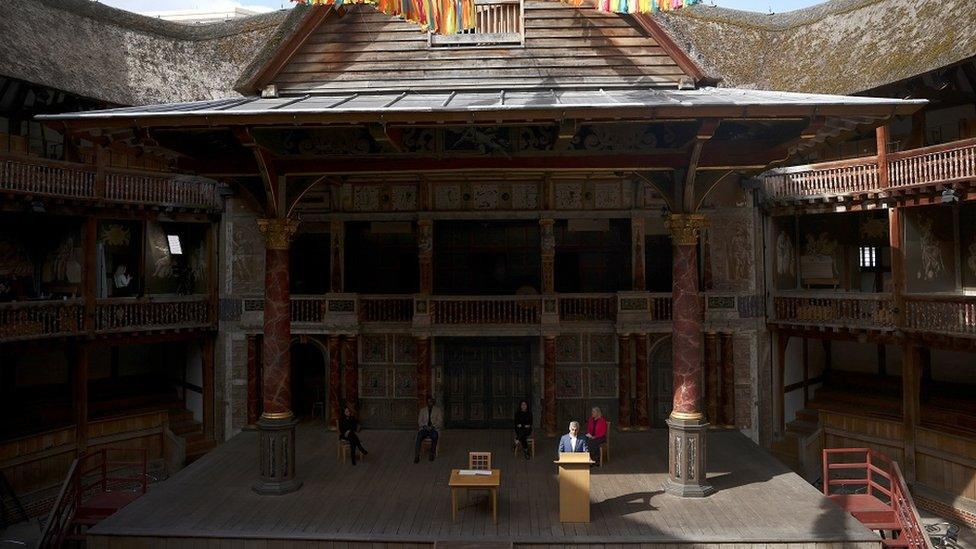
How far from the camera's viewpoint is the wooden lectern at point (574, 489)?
11336mm

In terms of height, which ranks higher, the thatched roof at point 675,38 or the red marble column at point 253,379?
the thatched roof at point 675,38

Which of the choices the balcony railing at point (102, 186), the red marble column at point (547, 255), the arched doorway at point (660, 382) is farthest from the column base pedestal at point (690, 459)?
the balcony railing at point (102, 186)

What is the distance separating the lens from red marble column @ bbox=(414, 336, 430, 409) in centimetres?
1877

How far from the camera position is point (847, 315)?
1794 centimetres

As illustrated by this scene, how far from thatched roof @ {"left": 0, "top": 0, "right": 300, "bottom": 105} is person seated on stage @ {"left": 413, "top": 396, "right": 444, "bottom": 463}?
39.5 ft

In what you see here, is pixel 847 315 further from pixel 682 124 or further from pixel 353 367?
pixel 353 367

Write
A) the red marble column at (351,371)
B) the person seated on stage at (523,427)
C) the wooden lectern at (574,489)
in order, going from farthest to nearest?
the red marble column at (351,371), the person seated on stage at (523,427), the wooden lectern at (574,489)

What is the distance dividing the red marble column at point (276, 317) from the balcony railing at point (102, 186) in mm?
8098

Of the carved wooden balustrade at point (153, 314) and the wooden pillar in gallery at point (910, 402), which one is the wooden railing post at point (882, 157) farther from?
the carved wooden balustrade at point (153, 314)

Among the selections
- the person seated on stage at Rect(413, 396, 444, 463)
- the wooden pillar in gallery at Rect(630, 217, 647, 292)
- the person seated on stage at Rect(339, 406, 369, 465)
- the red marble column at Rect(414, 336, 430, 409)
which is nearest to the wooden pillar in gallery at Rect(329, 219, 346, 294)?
the red marble column at Rect(414, 336, 430, 409)

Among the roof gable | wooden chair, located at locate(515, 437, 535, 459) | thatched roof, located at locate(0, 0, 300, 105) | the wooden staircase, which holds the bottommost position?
the wooden staircase

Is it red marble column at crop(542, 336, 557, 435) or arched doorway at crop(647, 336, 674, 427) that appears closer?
red marble column at crop(542, 336, 557, 435)

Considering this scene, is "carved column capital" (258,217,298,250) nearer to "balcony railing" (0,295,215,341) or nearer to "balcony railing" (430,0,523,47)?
"balcony railing" (430,0,523,47)

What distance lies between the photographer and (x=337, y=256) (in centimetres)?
1961
